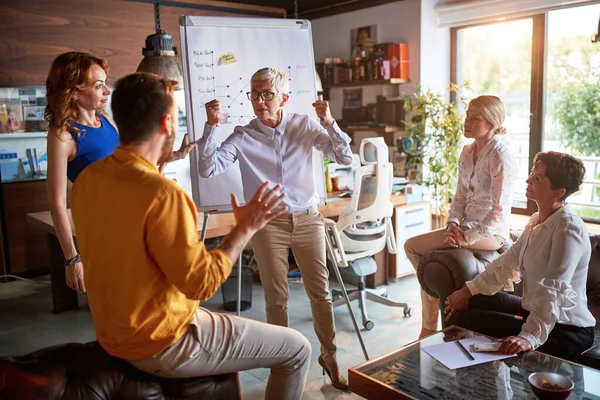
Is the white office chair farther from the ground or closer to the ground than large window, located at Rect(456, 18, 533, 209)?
closer to the ground

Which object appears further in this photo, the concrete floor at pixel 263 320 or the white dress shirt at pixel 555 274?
the concrete floor at pixel 263 320

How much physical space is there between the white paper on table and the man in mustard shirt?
0.88 meters

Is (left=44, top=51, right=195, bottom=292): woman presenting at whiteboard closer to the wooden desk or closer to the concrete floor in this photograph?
the concrete floor

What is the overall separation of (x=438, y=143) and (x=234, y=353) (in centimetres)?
367

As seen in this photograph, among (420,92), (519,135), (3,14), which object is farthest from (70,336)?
(519,135)

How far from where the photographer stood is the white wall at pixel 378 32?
5.31m

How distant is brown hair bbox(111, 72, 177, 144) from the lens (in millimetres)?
1446

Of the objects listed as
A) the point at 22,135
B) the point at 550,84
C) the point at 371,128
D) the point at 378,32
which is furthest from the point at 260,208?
the point at 378,32

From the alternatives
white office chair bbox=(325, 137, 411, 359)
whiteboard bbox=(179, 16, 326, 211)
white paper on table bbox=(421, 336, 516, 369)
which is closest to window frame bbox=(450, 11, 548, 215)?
white office chair bbox=(325, 137, 411, 359)

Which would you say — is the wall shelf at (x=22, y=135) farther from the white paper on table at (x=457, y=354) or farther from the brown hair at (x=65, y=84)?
the white paper on table at (x=457, y=354)

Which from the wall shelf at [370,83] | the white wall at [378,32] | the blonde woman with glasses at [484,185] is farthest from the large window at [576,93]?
the blonde woman with glasses at [484,185]

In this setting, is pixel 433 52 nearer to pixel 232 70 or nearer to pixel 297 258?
pixel 232 70

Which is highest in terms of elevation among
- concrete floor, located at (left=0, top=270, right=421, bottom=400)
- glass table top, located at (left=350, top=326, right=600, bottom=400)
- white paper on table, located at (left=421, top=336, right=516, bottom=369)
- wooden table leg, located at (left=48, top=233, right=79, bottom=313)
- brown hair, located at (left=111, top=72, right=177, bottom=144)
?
brown hair, located at (left=111, top=72, right=177, bottom=144)

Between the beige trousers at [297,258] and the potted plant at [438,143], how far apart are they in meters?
2.40
